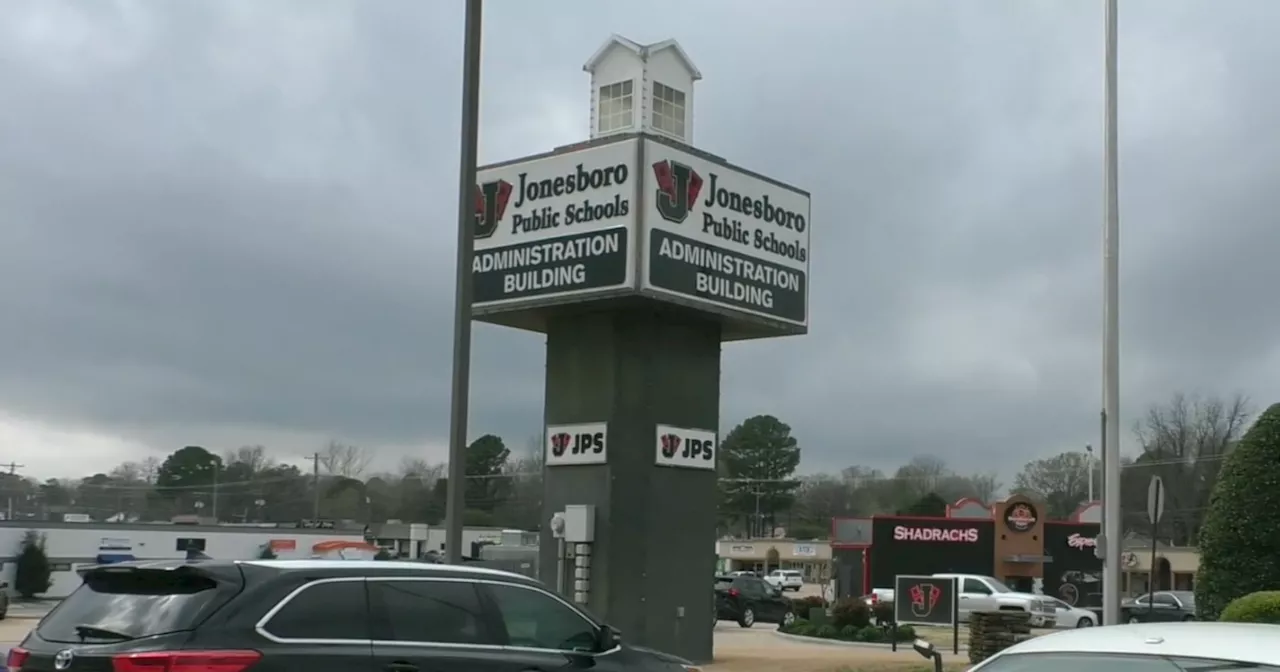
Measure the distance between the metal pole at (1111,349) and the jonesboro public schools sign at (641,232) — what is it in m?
5.39

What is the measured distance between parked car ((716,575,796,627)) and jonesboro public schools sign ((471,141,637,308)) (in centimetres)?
1810

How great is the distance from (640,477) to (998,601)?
20.2 m

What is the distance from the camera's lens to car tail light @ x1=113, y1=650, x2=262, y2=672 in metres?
7.21

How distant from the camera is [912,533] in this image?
165 ft

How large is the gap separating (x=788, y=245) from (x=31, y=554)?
143ft

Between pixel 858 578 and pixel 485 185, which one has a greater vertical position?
pixel 485 185

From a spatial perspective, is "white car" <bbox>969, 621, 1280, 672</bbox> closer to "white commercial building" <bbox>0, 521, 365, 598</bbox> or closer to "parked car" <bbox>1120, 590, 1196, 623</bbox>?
"parked car" <bbox>1120, 590, 1196, 623</bbox>

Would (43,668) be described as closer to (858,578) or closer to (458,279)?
(458,279)

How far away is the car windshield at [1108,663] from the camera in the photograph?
214 inches

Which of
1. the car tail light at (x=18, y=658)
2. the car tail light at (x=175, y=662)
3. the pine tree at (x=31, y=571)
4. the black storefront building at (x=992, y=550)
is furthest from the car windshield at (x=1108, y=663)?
the pine tree at (x=31, y=571)

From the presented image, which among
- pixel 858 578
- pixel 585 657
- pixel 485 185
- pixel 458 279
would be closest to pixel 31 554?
pixel 858 578

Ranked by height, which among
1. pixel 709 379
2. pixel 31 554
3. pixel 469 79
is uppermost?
pixel 469 79

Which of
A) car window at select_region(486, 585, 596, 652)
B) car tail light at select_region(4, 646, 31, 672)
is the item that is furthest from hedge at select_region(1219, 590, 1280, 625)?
car tail light at select_region(4, 646, 31, 672)

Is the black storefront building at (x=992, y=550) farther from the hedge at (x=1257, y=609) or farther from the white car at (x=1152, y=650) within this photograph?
the white car at (x=1152, y=650)
